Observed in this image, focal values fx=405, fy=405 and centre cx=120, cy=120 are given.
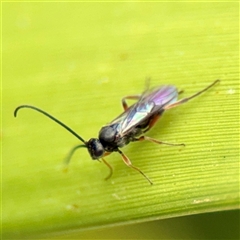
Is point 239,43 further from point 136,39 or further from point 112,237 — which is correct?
point 112,237

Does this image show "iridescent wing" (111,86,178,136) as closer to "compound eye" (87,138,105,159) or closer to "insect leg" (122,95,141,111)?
"insect leg" (122,95,141,111)

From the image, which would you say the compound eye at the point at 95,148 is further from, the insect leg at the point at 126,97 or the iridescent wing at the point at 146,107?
the insect leg at the point at 126,97

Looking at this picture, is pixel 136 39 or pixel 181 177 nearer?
pixel 181 177

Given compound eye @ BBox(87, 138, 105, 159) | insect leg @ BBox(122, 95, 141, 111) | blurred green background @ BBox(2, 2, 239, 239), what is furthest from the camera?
insect leg @ BBox(122, 95, 141, 111)

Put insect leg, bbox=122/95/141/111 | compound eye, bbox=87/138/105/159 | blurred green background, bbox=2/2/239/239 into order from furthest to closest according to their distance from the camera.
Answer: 1. insect leg, bbox=122/95/141/111
2. compound eye, bbox=87/138/105/159
3. blurred green background, bbox=2/2/239/239

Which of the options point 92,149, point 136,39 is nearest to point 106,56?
point 136,39

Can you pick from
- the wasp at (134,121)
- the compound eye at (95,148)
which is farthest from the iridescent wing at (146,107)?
the compound eye at (95,148)

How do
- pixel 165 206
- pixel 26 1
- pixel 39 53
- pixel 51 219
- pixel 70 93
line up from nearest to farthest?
1. pixel 165 206
2. pixel 51 219
3. pixel 70 93
4. pixel 39 53
5. pixel 26 1

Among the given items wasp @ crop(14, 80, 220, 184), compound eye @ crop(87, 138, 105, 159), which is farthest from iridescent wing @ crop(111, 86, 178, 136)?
compound eye @ crop(87, 138, 105, 159)
